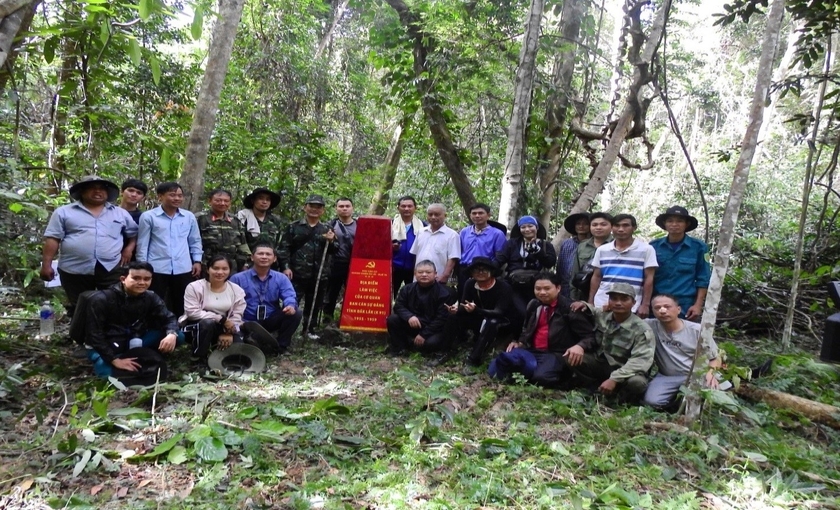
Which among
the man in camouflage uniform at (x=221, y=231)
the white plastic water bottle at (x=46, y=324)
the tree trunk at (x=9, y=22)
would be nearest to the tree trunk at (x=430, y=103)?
the man in camouflage uniform at (x=221, y=231)

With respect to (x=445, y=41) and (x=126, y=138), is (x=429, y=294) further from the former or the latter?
(x=126, y=138)

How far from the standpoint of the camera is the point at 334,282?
695cm

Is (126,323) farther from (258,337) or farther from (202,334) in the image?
(258,337)

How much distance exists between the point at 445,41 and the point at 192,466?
257 inches

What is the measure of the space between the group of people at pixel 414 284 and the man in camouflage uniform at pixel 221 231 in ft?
0.05

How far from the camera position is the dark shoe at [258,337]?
5.30 metres

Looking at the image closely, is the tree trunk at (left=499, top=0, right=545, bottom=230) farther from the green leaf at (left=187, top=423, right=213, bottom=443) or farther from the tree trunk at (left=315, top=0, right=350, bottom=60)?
the tree trunk at (left=315, top=0, right=350, bottom=60)

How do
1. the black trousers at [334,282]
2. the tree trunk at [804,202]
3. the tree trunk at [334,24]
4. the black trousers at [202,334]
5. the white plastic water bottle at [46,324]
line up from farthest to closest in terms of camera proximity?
the tree trunk at [334,24] < the black trousers at [334,282] < the tree trunk at [804,202] < the white plastic water bottle at [46,324] < the black trousers at [202,334]

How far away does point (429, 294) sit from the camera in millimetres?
6059

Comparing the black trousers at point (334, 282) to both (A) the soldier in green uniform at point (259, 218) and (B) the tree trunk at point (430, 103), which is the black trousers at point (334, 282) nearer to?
(A) the soldier in green uniform at point (259, 218)

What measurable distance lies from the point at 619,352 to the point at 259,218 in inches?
158

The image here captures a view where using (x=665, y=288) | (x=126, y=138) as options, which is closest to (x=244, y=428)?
(x=665, y=288)

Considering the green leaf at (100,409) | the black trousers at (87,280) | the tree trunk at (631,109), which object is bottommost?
the green leaf at (100,409)

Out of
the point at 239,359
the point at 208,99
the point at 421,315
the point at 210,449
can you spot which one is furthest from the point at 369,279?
the point at 210,449
